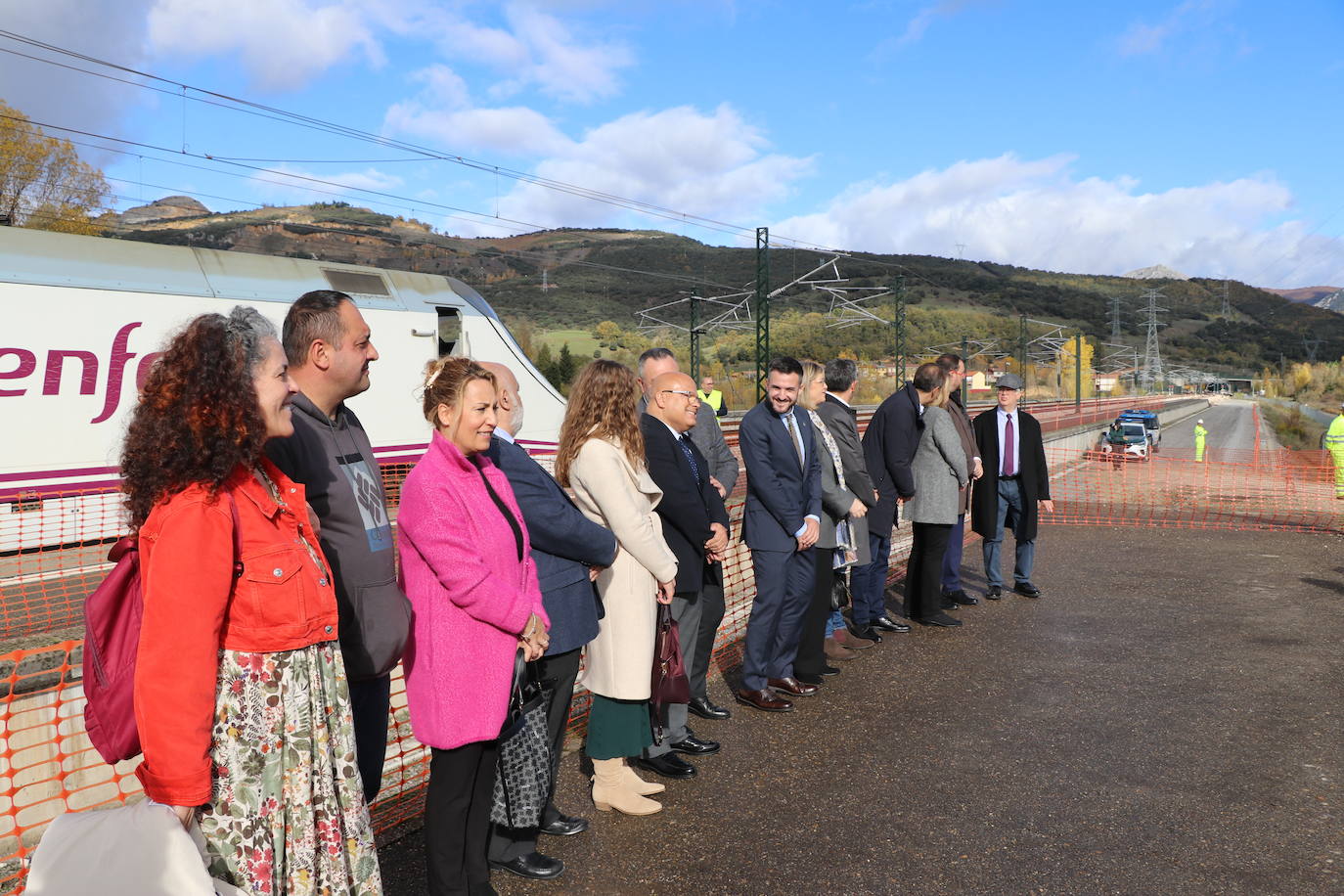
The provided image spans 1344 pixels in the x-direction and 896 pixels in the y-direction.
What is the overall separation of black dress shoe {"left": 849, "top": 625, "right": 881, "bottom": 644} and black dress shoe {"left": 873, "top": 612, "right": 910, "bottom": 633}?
18 cm

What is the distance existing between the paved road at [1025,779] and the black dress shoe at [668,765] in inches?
3.9

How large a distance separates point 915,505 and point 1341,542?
6056 mm

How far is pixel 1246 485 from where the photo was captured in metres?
16.4

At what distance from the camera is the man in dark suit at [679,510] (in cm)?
439

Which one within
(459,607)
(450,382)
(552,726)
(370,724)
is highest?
(450,382)

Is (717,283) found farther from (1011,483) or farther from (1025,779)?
(1025,779)

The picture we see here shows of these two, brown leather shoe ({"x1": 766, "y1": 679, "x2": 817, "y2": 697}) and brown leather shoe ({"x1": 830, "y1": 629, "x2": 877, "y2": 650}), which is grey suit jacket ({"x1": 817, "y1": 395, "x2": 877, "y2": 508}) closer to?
brown leather shoe ({"x1": 830, "y1": 629, "x2": 877, "y2": 650})

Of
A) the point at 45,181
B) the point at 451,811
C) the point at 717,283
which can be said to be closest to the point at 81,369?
the point at 451,811

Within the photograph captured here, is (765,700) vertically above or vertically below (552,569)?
below

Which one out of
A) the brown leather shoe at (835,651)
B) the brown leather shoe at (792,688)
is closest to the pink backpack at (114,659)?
the brown leather shoe at (792,688)

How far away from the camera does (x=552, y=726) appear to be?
146 inches

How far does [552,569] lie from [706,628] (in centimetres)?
158

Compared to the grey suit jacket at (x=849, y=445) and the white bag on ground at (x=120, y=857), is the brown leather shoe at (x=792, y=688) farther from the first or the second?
the white bag on ground at (x=120, y=857)

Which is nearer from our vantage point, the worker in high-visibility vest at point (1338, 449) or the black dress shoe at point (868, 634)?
the black dress shoe at point (868, 634)
